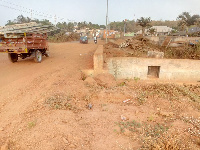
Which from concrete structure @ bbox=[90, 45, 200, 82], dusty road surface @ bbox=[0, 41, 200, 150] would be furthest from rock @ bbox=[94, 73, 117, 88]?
concrete structure @ bbox=[90, 45, 200, 82]

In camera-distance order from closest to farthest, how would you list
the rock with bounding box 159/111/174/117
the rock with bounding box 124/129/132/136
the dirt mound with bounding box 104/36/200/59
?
1. the rock with bounding box 124/129/132/136
2. the rock with bounding box 159/111/174/117
3. the dirt mound with bounding box 104/36/200/59

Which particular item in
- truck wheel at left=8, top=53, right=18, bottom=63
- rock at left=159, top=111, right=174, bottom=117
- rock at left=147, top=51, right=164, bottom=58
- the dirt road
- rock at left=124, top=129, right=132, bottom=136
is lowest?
rock at left=124, top=129, right=132, bottom=136

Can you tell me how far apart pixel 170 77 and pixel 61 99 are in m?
5.39

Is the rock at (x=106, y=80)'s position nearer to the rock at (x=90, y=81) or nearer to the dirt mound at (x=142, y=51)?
the rock at (x=90, y=81)

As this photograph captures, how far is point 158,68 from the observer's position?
803 cm

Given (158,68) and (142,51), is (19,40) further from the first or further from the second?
(142,51)

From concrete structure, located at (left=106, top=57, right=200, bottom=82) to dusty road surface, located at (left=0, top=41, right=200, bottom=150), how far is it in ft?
1.42

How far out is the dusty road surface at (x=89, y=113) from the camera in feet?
11.9

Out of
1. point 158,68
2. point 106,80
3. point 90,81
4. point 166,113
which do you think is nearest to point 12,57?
point 90,81

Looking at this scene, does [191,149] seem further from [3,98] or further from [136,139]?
[3,98]

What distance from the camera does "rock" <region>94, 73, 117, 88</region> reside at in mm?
7120

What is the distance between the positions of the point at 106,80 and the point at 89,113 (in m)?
2.52

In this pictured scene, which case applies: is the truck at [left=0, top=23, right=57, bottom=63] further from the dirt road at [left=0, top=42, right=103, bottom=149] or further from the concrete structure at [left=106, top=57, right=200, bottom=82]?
the concrete structure at [left=106, top=57, right=200, bottom=82]

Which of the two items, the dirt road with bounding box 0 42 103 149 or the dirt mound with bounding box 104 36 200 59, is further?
the dirt mound with bounding box 104 36 200 59
